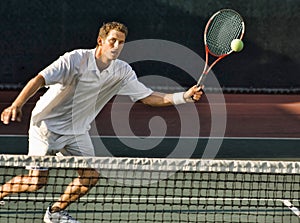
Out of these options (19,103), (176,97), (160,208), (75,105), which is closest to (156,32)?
(160,208)

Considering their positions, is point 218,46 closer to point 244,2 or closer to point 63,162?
point 63,162

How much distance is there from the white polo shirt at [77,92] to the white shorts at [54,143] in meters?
0.04

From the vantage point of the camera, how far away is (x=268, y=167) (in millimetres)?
4742

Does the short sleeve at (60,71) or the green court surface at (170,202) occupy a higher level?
the short sleeve at (60,71)

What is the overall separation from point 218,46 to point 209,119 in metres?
4.89

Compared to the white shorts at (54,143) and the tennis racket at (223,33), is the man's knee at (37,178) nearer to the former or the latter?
the white shorts at (54,143)

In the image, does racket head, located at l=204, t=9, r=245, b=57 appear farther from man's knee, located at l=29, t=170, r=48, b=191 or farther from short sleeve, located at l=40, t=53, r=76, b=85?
man's knee, located at l=29, t=170, r=48, b=191

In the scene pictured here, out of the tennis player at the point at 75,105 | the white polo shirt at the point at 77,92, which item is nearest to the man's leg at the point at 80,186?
the tennis player at the point at 75,105

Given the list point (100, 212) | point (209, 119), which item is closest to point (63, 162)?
point (100, 212)

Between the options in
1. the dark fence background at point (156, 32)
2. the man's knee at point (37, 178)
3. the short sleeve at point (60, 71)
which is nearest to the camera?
the short sleeve at point (60, 71)

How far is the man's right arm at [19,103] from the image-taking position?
13.8 ft

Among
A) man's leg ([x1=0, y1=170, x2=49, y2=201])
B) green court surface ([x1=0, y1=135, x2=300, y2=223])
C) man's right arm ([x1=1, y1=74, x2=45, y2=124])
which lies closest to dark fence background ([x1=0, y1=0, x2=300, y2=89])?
green court surface ([x1=0, y1=135, x2=300, y2=223])

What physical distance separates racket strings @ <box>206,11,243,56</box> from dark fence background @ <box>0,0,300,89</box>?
684 cm

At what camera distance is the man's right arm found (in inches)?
166
